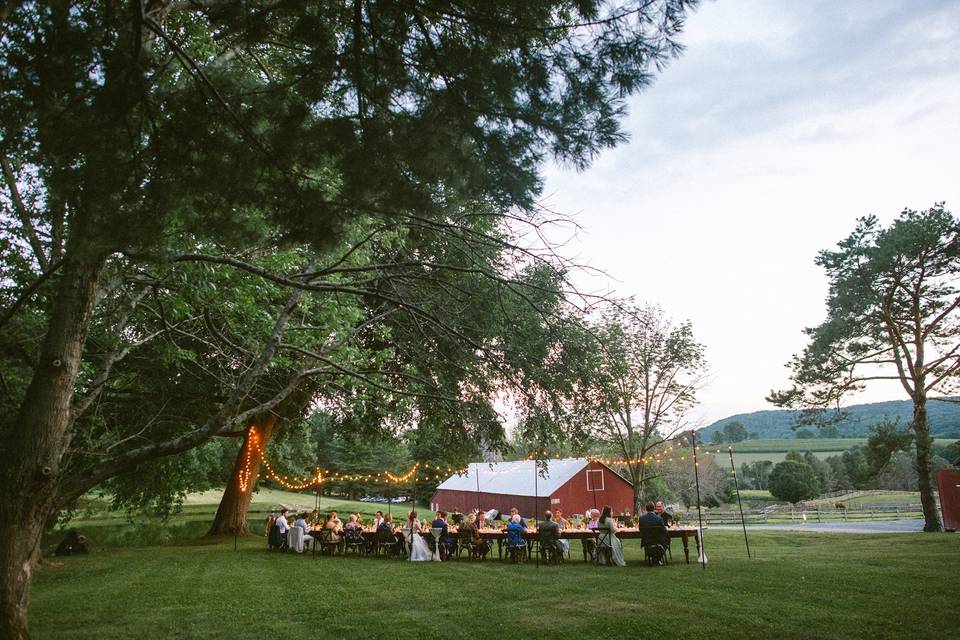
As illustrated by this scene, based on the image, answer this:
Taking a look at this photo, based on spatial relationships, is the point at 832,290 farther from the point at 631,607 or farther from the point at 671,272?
the point at 631,607

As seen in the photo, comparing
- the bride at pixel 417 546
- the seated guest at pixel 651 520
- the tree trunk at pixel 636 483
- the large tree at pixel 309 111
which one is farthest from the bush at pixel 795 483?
the large tree at pixel 309 111

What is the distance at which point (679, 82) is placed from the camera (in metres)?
3.93

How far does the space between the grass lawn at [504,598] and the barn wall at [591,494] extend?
15.9 m

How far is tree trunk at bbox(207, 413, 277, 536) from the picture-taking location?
19.4 m

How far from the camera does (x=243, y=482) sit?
774 inches

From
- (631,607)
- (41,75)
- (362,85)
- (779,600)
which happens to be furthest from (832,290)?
(41,75)

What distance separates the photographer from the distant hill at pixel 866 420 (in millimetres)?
20734

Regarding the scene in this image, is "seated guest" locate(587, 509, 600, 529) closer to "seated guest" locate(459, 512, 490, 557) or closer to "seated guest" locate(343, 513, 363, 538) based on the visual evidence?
"seated guest" locate(459, 512, 490, 557)

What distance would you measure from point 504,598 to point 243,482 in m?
14.1

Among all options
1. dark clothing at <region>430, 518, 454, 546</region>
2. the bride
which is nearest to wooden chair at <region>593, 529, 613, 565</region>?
dark clothing at <region>430, 518, 454, 546</region>

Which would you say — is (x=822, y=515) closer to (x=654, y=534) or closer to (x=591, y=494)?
(x=591, y=494)

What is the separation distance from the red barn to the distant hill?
19.9 ft

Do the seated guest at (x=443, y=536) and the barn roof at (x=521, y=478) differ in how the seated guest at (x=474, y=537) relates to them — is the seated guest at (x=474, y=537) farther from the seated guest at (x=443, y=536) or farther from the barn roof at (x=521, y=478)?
the barn roof at (x=521, y=478)

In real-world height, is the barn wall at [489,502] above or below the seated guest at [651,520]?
below
